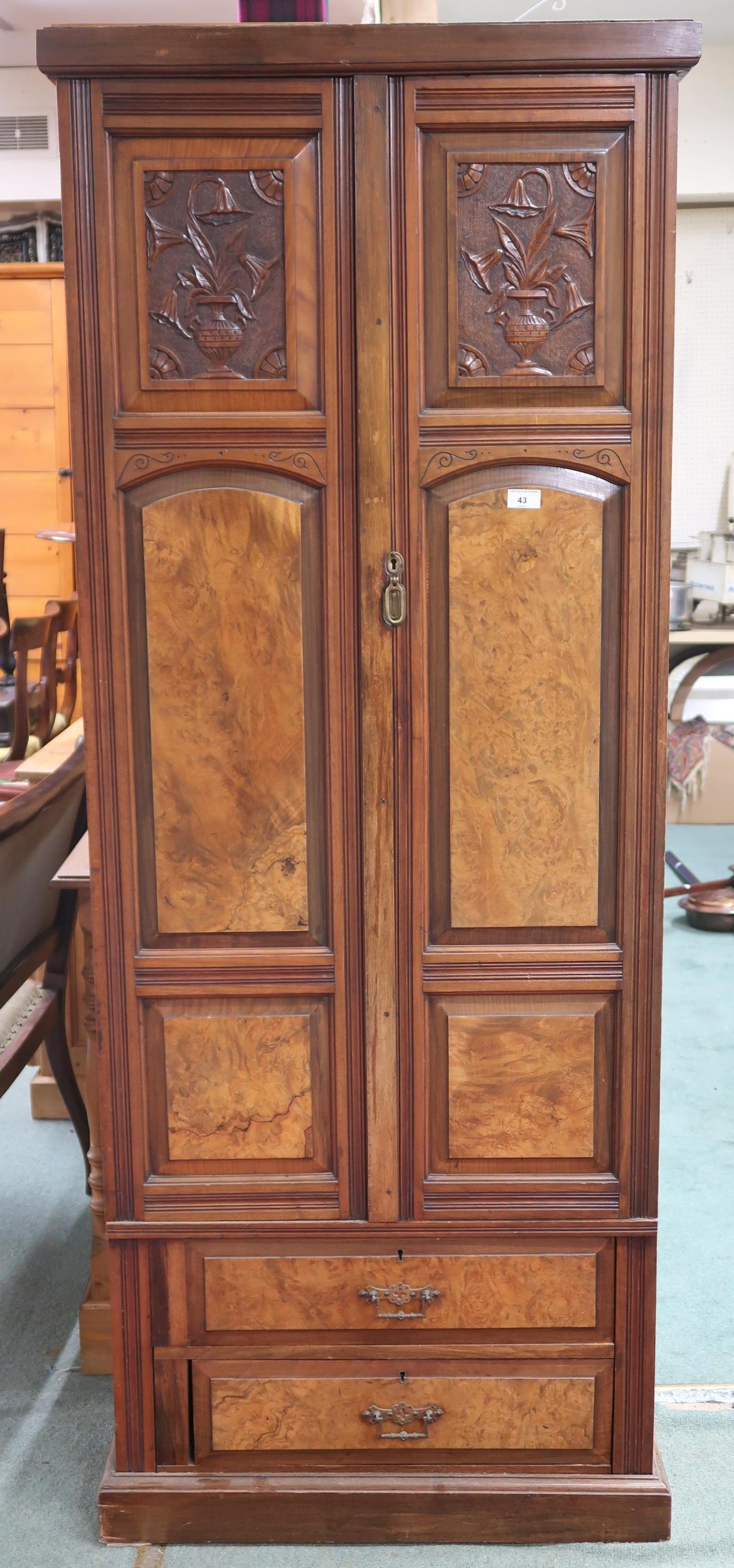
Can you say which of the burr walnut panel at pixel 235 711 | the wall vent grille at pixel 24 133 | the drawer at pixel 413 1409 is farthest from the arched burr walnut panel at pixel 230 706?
the wall vent grille at pixel 24 133

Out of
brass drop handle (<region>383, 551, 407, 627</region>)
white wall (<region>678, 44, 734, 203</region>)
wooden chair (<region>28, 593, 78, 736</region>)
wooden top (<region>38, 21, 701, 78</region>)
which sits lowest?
wooden chair (<region>28, 593, 78, 736</region>)

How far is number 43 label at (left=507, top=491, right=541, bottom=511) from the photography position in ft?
6.05

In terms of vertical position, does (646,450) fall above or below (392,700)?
above

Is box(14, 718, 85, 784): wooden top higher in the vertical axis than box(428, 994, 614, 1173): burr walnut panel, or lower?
higher

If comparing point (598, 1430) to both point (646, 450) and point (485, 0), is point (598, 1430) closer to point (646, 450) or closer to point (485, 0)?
point (646, 450)

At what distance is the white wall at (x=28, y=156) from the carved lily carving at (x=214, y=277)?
16.2 feet

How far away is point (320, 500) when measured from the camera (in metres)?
1.86

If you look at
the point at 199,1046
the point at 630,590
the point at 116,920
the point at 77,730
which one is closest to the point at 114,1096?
the point at 199,1046

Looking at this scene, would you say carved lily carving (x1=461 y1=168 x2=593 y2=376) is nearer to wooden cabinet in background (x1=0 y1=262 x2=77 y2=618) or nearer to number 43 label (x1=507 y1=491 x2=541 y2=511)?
number 43 label (x1=507 y1=491 x2=541 y2=511)

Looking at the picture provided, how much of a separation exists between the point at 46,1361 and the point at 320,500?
176 cm

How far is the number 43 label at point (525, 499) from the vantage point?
1.84 metres

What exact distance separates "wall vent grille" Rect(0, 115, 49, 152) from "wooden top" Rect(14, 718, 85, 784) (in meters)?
3.58

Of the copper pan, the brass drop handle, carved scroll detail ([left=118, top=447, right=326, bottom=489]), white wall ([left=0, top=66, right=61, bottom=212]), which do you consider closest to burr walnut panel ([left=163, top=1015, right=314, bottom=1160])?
the brass drop handle

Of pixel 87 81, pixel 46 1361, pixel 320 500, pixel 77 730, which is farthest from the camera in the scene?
pixel 77 730
